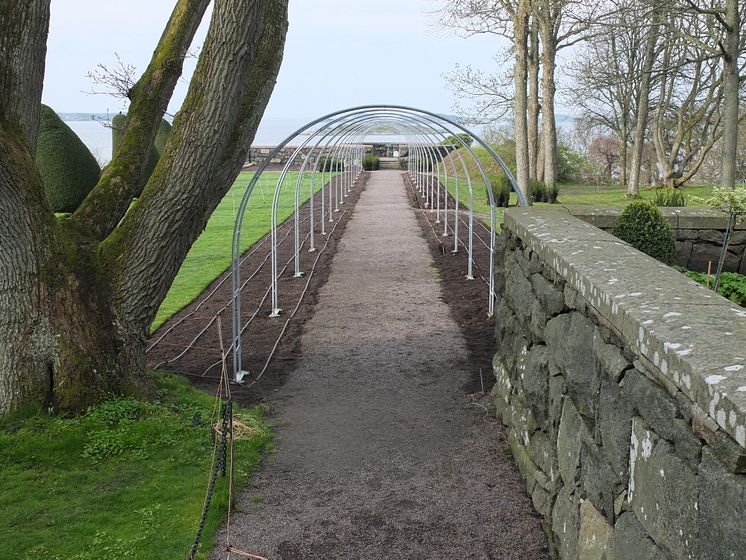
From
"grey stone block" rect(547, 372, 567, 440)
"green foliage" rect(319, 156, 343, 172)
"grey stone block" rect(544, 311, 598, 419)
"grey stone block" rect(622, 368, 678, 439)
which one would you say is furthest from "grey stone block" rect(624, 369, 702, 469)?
"green foliage" rect(319, 156, 343, 172)

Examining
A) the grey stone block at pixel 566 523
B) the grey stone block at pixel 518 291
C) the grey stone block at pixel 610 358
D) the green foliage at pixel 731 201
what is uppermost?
the green foliage at pixel 731 201

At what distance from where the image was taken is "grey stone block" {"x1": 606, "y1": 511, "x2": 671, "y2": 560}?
2596 mm

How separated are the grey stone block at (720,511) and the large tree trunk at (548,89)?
68.5 ft

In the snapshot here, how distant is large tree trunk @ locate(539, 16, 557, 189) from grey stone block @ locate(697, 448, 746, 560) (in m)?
20.9

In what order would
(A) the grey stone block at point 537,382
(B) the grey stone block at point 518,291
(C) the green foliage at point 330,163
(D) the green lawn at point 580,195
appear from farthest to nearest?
(D) the green lawn at point 580,195, (C) the green foliage at point 330,163, (B) the grey stone block at point 518,291, (A) the grey stone block at point 537,382

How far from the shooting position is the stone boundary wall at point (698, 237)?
23.5ft

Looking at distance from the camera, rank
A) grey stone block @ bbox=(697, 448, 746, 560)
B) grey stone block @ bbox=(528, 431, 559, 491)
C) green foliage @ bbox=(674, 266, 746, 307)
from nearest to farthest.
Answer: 1. grey stone block @ bbox=(697, 448, 746, 560)
2. grey stone block @ bbox=(528, 431, 559, 491)
3. green foliage @ bbox=(674, 266, 746, 307)

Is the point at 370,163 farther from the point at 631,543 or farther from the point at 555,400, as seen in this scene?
the point at 631,543

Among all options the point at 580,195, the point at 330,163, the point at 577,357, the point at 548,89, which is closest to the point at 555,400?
Result: the point at 577,357

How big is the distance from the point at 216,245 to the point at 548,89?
35.4ft

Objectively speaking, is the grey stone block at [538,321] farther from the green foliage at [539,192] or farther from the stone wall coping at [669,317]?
the green foliage at [539,192]

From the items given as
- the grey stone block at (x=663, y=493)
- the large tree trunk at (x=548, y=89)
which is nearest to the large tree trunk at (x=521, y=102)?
the large tree trunk at (x=548, y=89)

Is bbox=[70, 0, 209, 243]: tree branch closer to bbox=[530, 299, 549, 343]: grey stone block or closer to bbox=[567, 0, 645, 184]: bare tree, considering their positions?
bbox=[530, 299, 549, 343]: grey stone block

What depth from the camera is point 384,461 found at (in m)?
5.60
